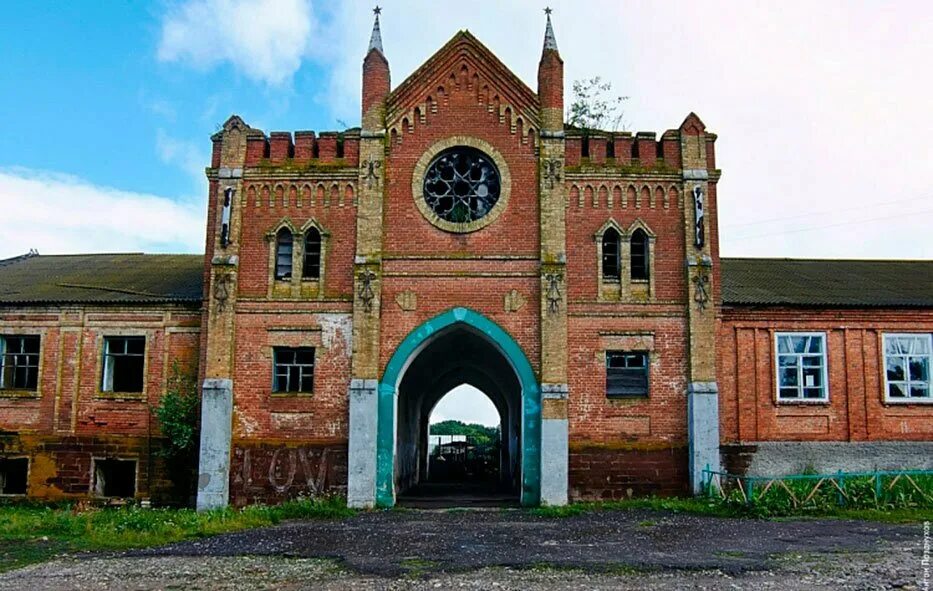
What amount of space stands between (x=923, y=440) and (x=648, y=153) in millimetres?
9546

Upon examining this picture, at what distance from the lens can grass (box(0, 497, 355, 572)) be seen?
1509cm

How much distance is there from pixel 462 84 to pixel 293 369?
8027 millimetres

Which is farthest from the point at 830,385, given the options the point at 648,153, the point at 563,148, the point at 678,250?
the point at 563,148

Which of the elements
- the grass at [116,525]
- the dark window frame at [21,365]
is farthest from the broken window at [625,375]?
the dark window frame at [21,365]

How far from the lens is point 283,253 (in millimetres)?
22359

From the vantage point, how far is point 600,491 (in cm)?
2106

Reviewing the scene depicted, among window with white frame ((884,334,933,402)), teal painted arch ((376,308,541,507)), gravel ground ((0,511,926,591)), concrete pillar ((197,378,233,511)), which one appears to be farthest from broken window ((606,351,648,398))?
concrete pillar ((197,378,233,511))

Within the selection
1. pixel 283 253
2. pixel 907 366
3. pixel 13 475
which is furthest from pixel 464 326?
pixel 13 475

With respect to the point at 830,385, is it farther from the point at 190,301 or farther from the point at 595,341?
the point at 190,301

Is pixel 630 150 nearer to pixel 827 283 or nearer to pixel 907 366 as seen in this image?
pixel 827 283

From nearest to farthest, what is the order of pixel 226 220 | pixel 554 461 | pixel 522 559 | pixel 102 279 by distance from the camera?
pixel 522 559 < pixel 554 461 < pixel 226 220 < pixel 102 279

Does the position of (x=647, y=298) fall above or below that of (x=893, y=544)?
above

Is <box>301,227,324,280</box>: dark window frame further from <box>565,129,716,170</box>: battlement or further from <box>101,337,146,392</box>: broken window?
<box>565,129,716,170</box>: battlement

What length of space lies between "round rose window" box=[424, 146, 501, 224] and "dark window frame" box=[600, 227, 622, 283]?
2839mm
